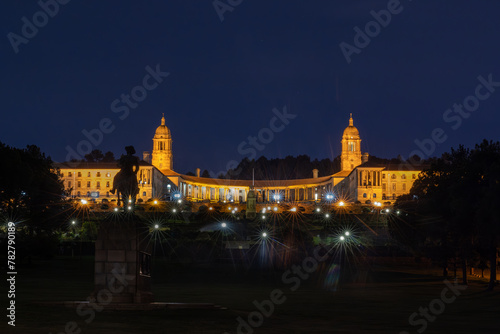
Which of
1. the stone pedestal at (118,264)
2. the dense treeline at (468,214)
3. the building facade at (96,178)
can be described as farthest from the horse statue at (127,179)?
the building facade at (96,178)

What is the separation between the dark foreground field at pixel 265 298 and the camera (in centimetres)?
2058

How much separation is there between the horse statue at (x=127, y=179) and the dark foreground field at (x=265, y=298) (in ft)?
14.5

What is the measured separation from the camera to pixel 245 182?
652 feet

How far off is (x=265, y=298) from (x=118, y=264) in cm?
1076

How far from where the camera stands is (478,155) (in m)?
46.7

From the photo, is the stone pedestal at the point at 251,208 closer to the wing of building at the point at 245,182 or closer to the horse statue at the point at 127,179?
the wing of building at the point at 245,182

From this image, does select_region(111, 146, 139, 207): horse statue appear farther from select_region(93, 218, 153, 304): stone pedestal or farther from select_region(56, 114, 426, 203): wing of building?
select_region(56, 114, 426, 203): wing of building

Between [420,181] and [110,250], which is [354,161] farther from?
[110,250]

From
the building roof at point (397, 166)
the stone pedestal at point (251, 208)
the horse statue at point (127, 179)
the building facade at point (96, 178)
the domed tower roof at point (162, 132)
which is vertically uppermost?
the domed tower roof at point (162, 132)

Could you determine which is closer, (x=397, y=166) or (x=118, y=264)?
(x=118, y=264)

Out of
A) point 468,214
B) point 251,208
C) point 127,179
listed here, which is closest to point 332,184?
point 251,208

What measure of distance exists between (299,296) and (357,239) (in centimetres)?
4877

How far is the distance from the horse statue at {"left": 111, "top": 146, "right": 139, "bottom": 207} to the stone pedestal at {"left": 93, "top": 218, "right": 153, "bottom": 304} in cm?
173

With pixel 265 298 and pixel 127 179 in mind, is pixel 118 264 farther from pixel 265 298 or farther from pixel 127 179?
pixel 265 298
